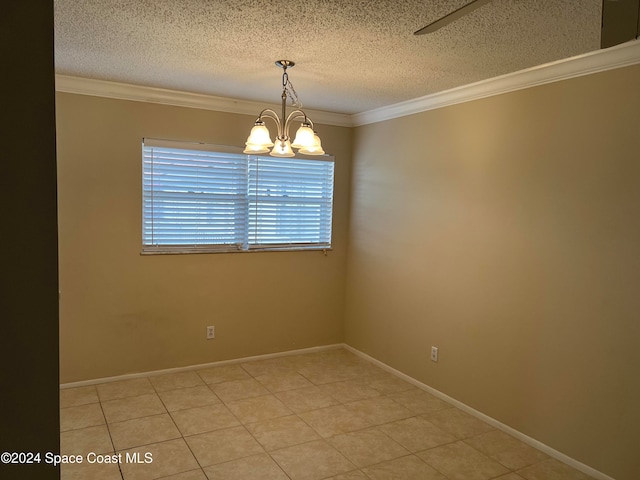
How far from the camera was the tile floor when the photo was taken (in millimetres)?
2678

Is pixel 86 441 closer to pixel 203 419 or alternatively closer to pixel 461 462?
pixel 203 419

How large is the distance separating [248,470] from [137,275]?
1982mm

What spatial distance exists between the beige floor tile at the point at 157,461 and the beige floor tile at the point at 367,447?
906 mm

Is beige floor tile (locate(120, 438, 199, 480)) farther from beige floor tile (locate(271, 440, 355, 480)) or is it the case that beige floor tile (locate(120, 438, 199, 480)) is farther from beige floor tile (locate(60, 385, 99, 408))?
beige floor tile (locate(60, 385, 99, 408))

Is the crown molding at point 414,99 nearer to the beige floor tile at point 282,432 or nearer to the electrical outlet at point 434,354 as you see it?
the electrical outlet at point 434,354

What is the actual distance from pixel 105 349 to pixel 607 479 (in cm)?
363

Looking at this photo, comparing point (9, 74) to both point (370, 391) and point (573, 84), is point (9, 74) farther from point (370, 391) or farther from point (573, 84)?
point (370, 391)

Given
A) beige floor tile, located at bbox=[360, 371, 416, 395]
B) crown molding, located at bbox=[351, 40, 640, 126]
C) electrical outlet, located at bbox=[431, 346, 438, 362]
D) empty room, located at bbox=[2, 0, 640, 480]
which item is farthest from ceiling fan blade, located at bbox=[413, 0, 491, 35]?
beige floor tile, located at bbox=[360, 371, 416, 395]

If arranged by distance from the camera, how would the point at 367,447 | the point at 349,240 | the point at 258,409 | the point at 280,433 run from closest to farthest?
the point at 367,447 → the point at 280,433 → the point at 258,409 → the point at 349,240

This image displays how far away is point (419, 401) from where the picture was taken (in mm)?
3680

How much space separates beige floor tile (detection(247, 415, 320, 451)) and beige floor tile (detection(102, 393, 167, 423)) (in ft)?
2.48

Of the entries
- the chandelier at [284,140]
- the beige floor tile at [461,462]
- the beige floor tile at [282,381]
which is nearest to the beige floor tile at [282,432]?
the beige floor tile at [282,381]

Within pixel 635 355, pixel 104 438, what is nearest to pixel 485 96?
pixel 635 355

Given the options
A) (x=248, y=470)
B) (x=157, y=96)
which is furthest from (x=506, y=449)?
(x=157, y=96)
